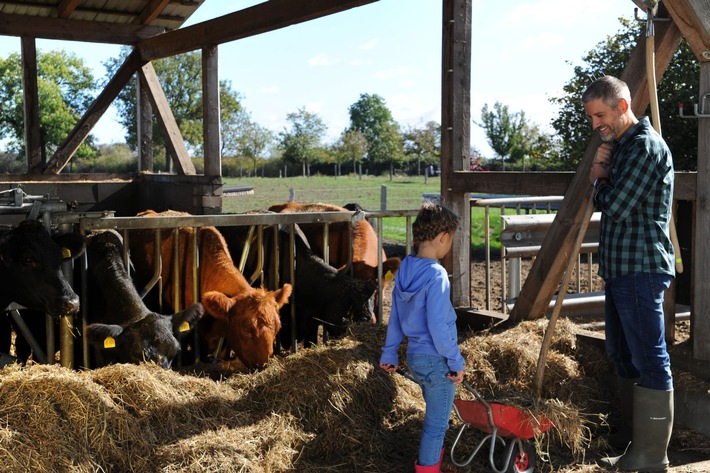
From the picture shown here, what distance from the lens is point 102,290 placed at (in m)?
5.68

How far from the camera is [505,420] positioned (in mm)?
3777

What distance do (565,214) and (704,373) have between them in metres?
1.33

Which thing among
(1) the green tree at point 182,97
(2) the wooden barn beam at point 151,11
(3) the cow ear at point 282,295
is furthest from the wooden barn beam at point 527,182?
(1) the green tree at point 182,97

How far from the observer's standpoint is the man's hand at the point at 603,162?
4145mm

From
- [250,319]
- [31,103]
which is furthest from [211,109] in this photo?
[250,319]

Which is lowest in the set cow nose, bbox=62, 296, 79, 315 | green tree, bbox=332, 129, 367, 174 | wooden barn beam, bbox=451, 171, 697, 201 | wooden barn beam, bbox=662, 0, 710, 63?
cow nose, bbox=62, 296, 79, 315

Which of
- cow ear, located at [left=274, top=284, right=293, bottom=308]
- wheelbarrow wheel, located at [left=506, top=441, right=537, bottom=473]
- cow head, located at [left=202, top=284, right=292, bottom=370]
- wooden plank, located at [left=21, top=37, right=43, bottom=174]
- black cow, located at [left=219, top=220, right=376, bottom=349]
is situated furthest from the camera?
wooden plank, located at [left=21, top=37, right=43, bottom=174]

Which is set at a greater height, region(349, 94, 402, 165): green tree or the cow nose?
region(349, 94, 402, 165): green tree

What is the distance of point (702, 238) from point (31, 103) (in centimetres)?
935

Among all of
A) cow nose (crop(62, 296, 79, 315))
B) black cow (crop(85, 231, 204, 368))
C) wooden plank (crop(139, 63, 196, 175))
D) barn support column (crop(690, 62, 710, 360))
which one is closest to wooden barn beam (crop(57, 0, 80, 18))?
wooden plank (crop(139, 63, 196, 175))

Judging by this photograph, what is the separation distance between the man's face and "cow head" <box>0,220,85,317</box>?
3492mm

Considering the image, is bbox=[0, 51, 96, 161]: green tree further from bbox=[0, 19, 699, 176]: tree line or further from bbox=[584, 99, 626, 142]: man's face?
bbox=[584, 99, 626, 142]: man's face

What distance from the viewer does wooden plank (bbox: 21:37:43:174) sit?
10438mm

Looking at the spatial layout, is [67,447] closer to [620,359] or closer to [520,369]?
[520,369]
